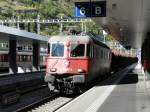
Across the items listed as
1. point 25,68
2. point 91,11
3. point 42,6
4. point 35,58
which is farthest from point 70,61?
point 42,6

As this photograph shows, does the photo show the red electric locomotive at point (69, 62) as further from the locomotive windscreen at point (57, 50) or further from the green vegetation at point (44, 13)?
the green vegetation at point (44, 13)

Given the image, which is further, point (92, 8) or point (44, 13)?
point (44, 13)

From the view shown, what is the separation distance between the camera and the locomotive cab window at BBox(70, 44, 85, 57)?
21.4 m

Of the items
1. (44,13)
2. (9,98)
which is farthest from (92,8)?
(44,13)

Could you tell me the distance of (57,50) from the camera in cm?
2172

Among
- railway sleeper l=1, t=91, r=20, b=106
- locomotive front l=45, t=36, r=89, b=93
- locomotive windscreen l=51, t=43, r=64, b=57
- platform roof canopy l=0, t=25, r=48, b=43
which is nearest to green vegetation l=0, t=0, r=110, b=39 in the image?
platform roof canopy l=0, t=25, r=48, b=43

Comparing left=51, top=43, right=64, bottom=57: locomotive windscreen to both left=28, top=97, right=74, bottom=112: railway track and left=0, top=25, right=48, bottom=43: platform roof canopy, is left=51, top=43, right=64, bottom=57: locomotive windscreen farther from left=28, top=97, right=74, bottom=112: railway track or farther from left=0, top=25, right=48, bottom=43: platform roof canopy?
left=0, top=25, right=48, bottom=43: platform roof canopy

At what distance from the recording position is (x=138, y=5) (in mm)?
18219

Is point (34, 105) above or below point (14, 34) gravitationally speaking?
below

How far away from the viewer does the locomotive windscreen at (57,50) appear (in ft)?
70.7

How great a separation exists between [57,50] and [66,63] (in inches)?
38.6

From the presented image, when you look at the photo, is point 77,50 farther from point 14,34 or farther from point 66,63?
point 14,34

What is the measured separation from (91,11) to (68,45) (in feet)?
6.56

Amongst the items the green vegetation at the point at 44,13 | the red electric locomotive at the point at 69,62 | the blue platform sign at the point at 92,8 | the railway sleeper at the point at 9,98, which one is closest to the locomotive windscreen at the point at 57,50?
the red electric locomotive at the point at 69,62
